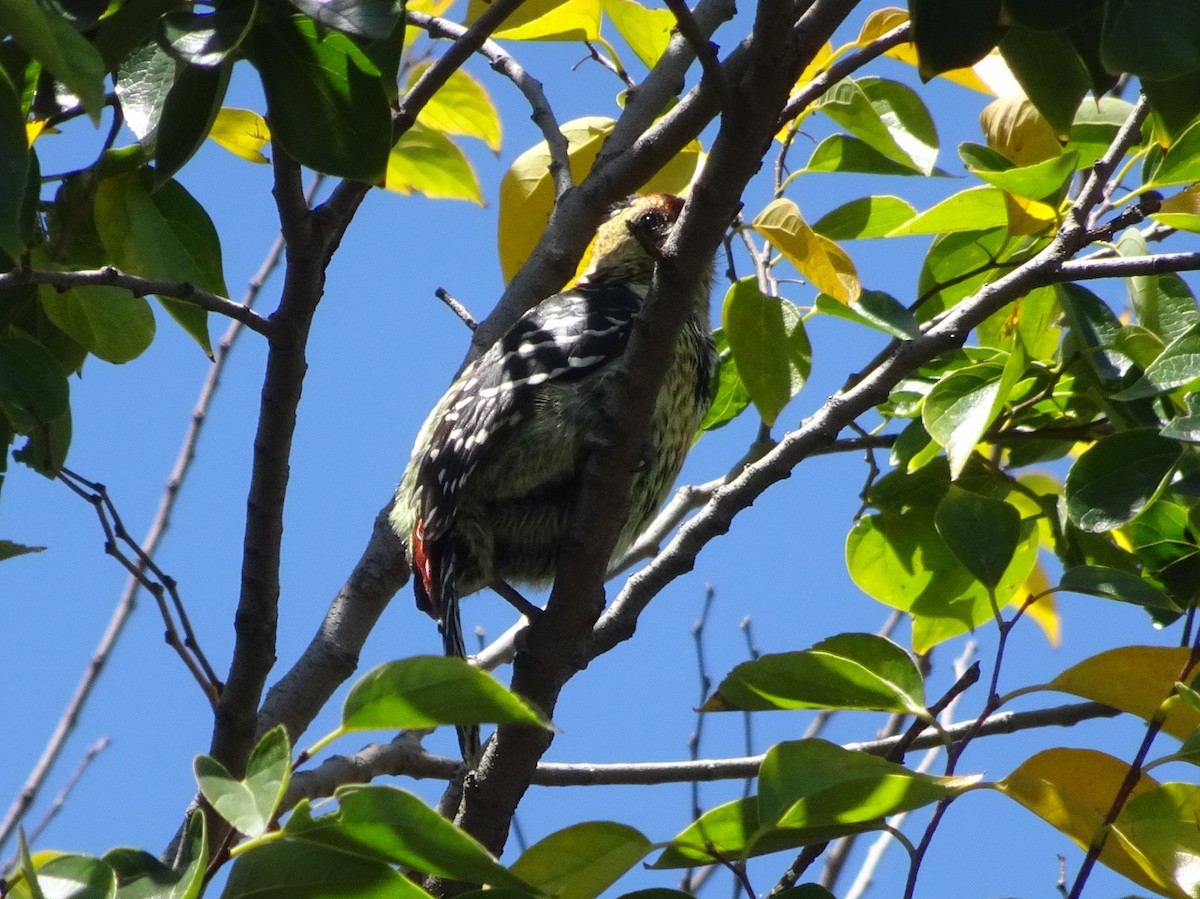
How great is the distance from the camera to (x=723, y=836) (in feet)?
4.89

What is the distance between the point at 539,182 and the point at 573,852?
1.86 m

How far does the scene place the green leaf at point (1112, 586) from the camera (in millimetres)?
1638

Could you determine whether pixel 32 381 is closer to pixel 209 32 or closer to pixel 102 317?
A: pixel 102 317

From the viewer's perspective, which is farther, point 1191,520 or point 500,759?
point 500,759

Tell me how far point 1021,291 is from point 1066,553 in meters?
0.47

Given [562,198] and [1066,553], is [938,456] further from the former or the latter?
[562,198]

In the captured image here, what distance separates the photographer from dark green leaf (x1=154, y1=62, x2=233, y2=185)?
152 centimetres

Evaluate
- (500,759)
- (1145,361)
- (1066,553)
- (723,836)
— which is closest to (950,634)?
(1066,553)

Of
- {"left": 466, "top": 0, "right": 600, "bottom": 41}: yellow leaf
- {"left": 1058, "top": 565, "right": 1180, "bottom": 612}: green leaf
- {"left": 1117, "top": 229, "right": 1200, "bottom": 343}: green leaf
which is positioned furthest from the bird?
{"left": 1058, "top": 565, "right": 1180, "bottom": 612}: green leaf

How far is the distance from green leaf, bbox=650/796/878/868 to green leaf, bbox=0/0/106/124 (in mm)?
946

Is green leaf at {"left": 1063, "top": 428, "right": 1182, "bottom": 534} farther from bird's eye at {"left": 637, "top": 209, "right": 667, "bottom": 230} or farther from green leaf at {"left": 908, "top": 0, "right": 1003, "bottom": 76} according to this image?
bird's eye at {"left": 637, "top": 209, "right": 667, "bottom": 230}

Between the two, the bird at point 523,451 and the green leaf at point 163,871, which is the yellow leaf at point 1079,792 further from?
the bird at point 523,451

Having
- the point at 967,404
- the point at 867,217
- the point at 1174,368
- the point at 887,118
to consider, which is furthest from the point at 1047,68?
the point at 887,118

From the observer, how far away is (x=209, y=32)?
1361 mm
